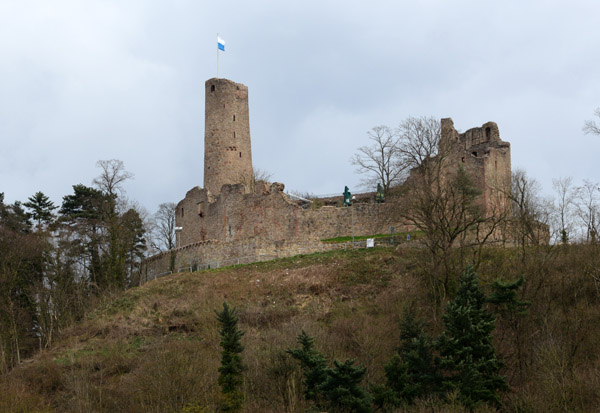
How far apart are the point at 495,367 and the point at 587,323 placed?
4774 mm

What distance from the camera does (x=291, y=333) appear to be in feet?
96.1

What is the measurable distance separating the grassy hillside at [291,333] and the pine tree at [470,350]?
2.82 feet

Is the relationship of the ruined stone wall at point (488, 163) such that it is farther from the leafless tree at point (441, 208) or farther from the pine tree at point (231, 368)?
the pine tree at point (231, 368)

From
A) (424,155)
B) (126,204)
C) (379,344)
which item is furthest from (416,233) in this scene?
(126,204)

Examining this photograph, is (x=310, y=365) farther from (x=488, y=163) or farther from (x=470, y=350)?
(x=488, y=163)

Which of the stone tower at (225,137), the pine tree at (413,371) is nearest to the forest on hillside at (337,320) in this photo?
the pine tree at (413,371)

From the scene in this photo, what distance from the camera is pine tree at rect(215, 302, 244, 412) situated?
2455cm

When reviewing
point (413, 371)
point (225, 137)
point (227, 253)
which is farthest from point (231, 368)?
point (225, 137)

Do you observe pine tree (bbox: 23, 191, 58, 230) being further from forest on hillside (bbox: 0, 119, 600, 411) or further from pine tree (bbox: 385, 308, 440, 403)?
pine tree (bbox: 385, 308, 440, 403)

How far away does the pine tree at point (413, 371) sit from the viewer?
25.2 meters

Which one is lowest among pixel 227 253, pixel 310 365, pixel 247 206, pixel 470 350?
pixel 310 365

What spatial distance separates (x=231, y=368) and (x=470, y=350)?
7.92m

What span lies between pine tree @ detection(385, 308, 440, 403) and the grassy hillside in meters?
0.65

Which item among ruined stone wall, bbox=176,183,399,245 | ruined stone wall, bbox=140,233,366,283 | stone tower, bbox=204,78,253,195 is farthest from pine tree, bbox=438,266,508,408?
stone tower, bbox=204,78,253,195
